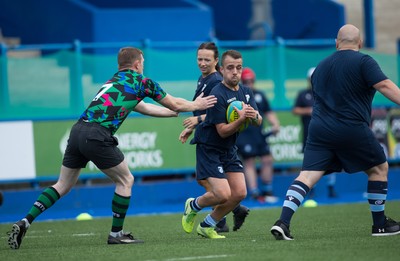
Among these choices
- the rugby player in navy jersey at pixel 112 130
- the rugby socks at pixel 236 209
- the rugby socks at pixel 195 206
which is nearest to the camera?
the rugby player in navy jersey at pixel 112 130

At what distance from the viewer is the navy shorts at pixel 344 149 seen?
10.5 meters

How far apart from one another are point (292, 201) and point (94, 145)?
2226mm

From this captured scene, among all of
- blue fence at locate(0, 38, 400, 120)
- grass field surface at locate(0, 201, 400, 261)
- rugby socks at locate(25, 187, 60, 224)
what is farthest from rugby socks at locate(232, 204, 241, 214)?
blue fence at locate(0, 38, 400, 120)

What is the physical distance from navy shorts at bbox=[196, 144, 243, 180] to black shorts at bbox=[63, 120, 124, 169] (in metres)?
1.07

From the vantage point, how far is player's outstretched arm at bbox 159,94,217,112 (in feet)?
35.9

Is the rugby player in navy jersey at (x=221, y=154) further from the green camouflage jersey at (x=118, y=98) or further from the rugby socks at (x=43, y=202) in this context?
the rugby socks at (x=43, y=202)

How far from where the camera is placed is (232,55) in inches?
444

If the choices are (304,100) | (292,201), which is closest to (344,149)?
(292,201)

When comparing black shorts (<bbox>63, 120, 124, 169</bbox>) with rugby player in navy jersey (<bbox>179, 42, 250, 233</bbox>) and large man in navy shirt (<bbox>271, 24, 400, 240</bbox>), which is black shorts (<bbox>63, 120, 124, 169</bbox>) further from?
large man in navy shirt (<bbox>271, 24, 400, 240</bbox>)

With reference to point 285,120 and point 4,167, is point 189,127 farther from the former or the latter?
point 285,120

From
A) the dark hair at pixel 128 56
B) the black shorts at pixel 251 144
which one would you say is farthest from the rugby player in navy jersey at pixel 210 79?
the black shorts at pixel 251 144

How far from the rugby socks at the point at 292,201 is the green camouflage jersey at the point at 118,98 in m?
1.87

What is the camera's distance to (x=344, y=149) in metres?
10.5

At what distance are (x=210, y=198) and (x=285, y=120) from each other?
9108 mm
